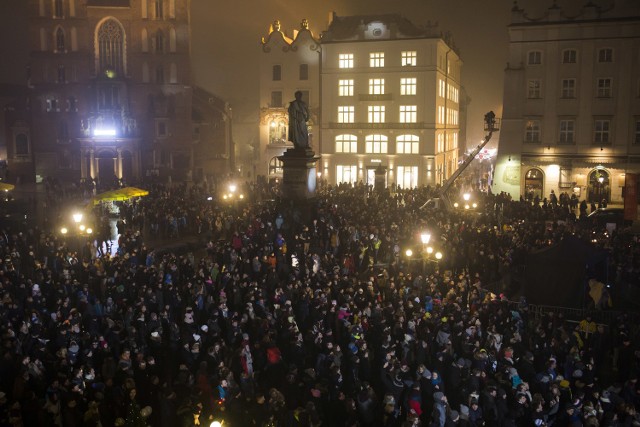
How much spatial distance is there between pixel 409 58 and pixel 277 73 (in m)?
12.4

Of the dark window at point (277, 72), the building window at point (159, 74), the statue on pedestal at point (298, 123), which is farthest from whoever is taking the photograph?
the building window at point (159, 74)

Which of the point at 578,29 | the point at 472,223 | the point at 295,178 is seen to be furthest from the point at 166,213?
the point at 578,29

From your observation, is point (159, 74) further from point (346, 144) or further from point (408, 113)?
point (408, 113)

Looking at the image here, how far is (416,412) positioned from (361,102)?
143 ft

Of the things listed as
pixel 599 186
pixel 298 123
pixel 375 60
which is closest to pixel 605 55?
pixel 599 186

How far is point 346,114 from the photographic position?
54000mm

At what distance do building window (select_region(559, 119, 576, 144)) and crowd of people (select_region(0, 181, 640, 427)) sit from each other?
791 inches

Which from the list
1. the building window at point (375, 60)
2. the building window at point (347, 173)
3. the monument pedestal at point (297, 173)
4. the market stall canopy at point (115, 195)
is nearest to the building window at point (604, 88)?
the building window at point (375, 60)

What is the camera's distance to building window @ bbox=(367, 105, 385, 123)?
174ft

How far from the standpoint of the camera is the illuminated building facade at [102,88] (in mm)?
59281

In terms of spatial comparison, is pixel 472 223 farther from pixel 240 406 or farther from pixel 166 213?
pixel 240 406

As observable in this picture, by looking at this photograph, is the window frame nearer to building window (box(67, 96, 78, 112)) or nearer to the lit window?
the lit window

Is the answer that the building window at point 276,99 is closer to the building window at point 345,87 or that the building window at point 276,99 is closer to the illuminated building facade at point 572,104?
the building window at point 345,87

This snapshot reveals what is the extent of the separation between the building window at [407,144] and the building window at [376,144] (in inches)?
44.5
